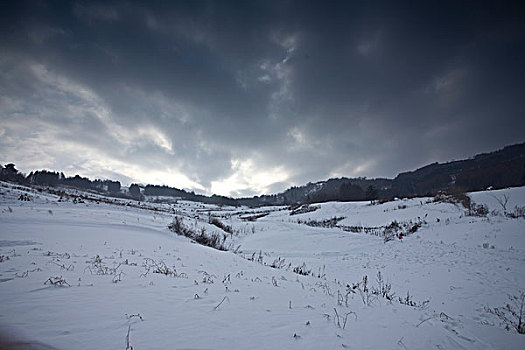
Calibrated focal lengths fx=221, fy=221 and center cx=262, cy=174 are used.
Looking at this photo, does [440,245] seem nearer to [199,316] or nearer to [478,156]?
[199,316]

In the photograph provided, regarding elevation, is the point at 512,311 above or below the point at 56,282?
below

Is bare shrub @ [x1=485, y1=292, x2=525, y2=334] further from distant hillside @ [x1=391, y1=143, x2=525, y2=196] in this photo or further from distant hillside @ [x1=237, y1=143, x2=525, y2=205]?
distant hillside @ [x1=391, y1=143, x2=525, y2=196]

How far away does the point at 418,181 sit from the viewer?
13975 centimetres

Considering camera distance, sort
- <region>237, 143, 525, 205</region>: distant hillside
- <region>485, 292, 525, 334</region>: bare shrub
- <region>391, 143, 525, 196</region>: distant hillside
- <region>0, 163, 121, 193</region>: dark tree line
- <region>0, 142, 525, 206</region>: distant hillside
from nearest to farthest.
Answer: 1. <region>485, 292, 525, 334</region>: bare shrub
2. <region>0, 142, 525, 206</region>: distant hillside
3. <region>237, 143, 525, 205</region>: distant hillside
4. <region>391, 143, 525, 196</region>: distant hillside
5. <region>0, 163, 121, 193</region>: dark tree line

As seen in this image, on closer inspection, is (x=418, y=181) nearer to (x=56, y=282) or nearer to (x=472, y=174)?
(x=472, y=174)

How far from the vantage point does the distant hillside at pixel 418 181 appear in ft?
225

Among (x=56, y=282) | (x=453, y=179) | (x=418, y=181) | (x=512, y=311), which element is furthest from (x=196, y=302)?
(x=418, y=181)

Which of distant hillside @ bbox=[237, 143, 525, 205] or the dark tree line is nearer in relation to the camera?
distant hillside @ bbox=[237, 143, 525, 205]

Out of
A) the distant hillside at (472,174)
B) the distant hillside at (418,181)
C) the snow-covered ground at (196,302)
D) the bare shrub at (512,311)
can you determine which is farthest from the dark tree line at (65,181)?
the distant hillside at (472,174)

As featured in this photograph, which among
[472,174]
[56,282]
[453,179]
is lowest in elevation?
[56,282]

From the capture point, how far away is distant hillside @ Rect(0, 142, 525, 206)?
2694 inches

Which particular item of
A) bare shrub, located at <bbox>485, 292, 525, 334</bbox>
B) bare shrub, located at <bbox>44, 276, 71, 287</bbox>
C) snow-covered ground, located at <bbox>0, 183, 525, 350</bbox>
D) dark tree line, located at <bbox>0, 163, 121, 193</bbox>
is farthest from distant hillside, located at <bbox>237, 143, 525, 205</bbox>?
dark tree line, located at <bbox>0, 163, 121, 193</bbox>

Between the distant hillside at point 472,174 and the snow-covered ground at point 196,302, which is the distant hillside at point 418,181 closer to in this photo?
the distant hillside at point 472,174

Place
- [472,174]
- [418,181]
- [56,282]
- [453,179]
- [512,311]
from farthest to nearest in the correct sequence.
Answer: [418,181], [453,179], [472,174], [512,311], [56,282]
